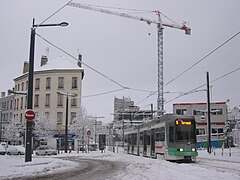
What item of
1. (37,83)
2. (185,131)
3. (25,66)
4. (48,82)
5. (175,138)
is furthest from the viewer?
(25,66)

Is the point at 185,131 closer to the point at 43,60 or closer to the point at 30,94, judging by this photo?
the point at 30,94

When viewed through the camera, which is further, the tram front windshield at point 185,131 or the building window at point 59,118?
the building window at point 59,118

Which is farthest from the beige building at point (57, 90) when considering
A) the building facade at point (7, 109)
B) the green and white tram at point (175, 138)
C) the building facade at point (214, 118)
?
the green and white tram at point (175, 138)

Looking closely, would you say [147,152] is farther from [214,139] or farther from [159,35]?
[159,35]

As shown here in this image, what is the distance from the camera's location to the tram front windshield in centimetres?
2605

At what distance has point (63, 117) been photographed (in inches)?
2808

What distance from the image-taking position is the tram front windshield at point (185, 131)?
1025 inches

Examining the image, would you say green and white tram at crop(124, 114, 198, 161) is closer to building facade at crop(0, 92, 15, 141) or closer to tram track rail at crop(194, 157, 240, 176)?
tram track rail at crop(194, 157, 240, 176)

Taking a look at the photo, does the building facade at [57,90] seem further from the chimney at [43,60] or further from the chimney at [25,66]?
the chimney at [25,66]

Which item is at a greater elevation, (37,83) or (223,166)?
(37,83)

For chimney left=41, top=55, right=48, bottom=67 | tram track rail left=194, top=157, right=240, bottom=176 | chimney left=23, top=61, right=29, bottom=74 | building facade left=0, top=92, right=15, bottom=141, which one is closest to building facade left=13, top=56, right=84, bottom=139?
chimney left=41, top=55, right=48, bottom=67

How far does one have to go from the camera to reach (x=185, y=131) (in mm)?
26359

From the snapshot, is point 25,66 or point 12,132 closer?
point 12,132

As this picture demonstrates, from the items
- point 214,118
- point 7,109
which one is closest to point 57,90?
point 7,109
